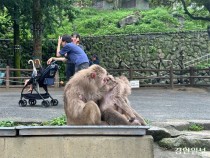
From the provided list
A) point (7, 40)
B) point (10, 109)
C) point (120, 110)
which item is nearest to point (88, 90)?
point (120, 110)

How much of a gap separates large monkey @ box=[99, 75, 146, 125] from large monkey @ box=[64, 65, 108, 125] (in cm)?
24

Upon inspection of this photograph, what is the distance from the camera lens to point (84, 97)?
22.3 feet

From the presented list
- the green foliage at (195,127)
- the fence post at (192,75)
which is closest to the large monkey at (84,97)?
the green foliage at (195,127)

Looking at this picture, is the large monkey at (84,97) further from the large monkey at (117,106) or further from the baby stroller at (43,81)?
the baby stroller at (43,81)

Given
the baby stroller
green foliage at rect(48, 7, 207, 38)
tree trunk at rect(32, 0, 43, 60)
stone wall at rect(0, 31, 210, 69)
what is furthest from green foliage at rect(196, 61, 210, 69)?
the baby stroller

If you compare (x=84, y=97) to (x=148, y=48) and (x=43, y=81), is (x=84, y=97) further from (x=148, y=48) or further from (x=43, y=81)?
(x=148, y=48)

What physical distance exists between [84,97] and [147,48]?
2278 cm

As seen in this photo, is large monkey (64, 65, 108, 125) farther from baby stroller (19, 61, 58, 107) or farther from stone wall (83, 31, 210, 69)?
stone wall (83, 31, 210, 69)

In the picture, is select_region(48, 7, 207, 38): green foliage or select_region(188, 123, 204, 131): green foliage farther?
select_region(48, 7, 207, 38): green foliage

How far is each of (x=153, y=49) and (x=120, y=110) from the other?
72.7ft

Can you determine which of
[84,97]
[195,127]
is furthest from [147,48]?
[84,97]

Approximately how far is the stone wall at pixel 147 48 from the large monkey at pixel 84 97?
22.4m

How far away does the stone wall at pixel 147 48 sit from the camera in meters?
29.3

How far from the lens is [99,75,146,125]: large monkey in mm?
7047
